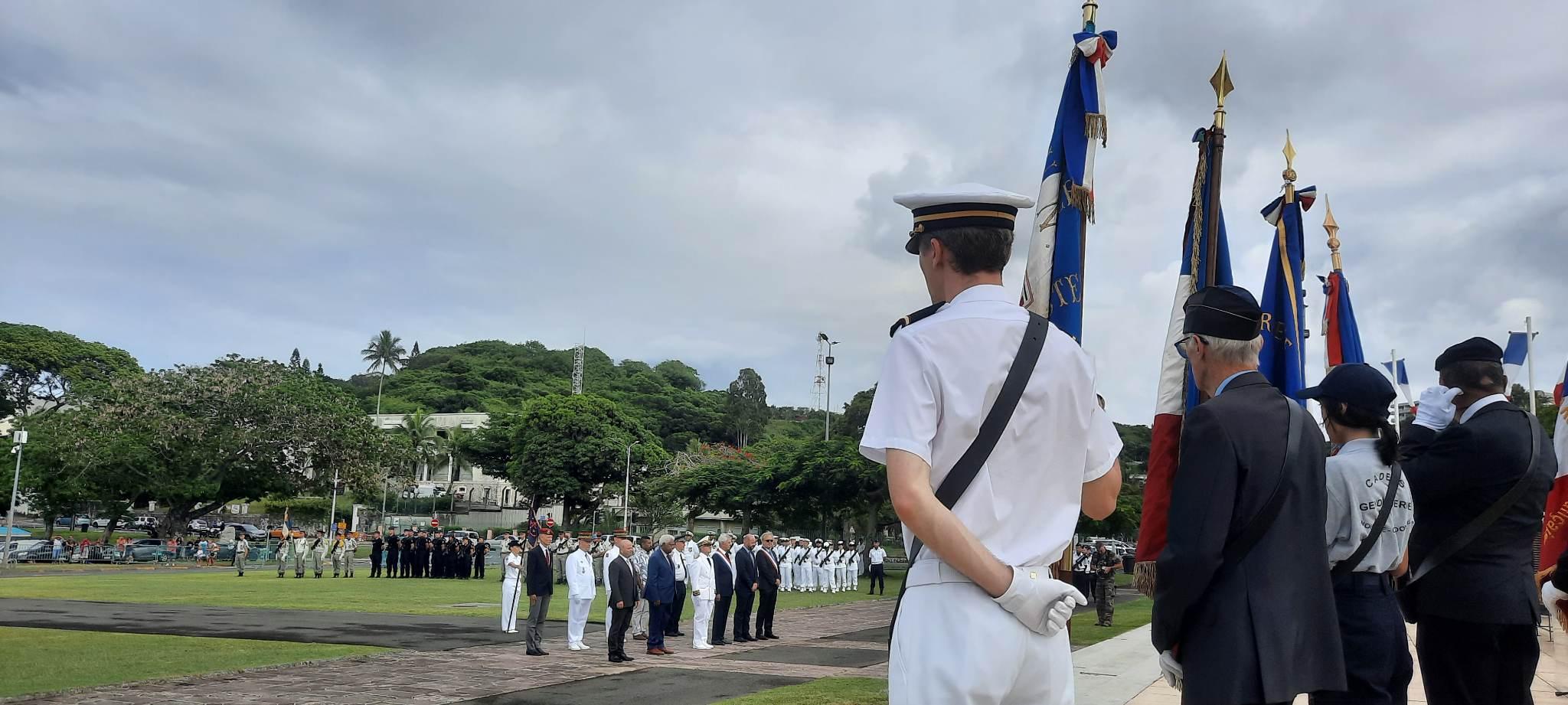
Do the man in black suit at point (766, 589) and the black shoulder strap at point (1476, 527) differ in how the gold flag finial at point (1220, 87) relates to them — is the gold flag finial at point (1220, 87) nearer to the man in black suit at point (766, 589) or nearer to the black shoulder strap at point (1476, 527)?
the black shoulder strap at point (1476, 527)

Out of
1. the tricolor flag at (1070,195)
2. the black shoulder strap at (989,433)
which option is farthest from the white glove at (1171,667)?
the tricolor flag at (1070,195)

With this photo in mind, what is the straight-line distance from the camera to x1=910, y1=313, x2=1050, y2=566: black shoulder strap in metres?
2.20

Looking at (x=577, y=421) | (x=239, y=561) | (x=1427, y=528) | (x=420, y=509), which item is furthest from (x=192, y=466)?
(x=1427, y=528)

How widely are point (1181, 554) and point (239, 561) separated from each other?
135 feet

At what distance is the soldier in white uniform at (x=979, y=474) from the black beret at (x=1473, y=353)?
2998 millimetres

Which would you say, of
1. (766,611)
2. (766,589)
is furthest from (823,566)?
(766,589)

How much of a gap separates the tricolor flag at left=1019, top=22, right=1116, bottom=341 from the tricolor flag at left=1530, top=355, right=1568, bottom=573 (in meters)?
2.37

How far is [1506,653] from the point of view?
403 centimetres

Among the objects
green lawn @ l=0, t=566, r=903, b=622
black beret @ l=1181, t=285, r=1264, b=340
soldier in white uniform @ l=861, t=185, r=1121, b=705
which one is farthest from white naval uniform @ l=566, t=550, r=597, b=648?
soldier in white uniform @ l=861, t=185, r=1121, b=705

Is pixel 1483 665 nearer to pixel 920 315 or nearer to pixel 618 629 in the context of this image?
pixel 920 315

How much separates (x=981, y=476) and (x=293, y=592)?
29.3 m

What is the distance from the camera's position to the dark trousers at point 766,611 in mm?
18516

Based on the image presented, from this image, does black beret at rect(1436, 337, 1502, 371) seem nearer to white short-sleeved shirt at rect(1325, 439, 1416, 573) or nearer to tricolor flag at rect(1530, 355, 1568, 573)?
tricolor flag at rect(1530, 355, 1568, 573)

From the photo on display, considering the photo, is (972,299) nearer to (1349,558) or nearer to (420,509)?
(1349,558)
